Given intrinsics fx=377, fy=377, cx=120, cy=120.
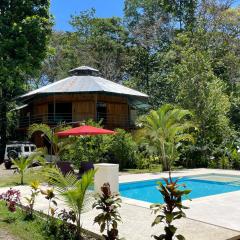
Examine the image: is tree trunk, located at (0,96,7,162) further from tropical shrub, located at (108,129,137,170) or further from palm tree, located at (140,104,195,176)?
palm tree, located at (140,104,195,176)

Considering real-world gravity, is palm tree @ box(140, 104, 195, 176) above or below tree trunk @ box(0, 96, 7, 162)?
below

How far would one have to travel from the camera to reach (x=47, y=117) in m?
30.8

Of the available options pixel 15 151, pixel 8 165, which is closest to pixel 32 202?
pixel 15 151

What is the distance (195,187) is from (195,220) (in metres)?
7.66

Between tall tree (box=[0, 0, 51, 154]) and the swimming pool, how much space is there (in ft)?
50.7

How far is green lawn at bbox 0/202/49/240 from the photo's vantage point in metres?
6.95

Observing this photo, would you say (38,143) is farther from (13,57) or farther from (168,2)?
(168,2)

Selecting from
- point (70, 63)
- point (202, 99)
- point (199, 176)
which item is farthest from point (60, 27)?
point (199, 176)

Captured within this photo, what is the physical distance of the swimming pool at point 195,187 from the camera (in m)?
13.3

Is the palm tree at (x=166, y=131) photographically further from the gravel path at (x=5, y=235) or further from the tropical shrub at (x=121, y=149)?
the gravel path at (x=5, y=235)

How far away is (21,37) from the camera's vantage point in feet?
88.5

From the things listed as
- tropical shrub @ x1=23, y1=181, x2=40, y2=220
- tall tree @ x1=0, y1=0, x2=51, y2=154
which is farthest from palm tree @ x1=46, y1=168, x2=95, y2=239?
tall tree @ x1=0, y1=0, x2=51, y2=154

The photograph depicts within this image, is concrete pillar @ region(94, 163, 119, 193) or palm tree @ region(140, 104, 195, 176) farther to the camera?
palm tree @ region(140, 104, 195, 176)

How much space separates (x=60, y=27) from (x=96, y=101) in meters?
21.9
